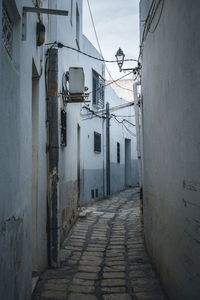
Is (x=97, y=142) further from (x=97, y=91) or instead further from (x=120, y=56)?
(x=120, y=56)

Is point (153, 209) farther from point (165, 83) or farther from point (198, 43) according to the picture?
point (198, 43)

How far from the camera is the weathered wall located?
2441 mm

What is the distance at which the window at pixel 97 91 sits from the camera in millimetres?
13219

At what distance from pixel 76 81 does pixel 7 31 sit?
3.92 metres

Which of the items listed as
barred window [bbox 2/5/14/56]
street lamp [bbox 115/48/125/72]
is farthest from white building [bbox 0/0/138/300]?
street lamp [bbox 115/48/125/72]

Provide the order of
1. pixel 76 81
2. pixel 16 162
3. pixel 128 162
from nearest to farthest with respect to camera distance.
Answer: pixel 16 162, pixel 76 81, pixel 128 162

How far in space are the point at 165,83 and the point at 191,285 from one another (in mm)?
2252

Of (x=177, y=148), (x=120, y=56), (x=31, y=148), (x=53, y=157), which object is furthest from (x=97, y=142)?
(x=177, y=148)

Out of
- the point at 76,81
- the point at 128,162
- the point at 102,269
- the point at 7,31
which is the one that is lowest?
the point at 102,269

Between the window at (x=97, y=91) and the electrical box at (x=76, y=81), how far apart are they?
21.4ft

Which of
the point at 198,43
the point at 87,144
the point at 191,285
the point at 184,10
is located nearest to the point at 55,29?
the point at 184,10

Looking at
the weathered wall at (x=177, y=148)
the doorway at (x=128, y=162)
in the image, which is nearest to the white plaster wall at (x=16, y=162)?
the weathered wall at (x=177, y=148)

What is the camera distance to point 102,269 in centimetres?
464

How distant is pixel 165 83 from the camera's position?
3621mm
